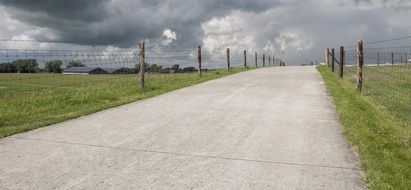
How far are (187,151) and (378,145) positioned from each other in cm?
314

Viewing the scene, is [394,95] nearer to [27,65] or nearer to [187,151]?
[27,65]

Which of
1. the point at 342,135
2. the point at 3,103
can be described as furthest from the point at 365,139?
the point at 3,103

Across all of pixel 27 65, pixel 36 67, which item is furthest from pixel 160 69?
pixel 27 65

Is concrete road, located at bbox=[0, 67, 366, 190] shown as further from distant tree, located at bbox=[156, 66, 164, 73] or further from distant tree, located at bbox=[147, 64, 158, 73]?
distant tree, located at bbox=[156, 66, 164, 73]

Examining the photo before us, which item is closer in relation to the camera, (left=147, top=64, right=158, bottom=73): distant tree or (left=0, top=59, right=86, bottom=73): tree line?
(left=0, top=59, right=86, bottom=73): tree line

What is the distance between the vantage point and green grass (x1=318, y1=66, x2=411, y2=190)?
18.3ft

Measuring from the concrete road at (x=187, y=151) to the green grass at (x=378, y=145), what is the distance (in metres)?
0.20

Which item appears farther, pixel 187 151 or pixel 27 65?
pixel 27 65

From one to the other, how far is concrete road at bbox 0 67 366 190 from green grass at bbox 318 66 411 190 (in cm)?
20

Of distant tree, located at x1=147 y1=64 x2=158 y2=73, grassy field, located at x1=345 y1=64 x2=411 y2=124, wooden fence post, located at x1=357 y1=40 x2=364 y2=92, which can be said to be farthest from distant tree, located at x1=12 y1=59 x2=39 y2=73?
wooden fence post, located at x1=357 y1=40 x2=364 y2=92

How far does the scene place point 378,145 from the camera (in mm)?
7285

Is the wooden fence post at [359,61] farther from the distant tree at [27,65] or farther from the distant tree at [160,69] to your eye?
the distant tree at [27,65]

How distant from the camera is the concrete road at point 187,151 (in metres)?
5.42

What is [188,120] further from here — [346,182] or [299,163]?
[346,182]
